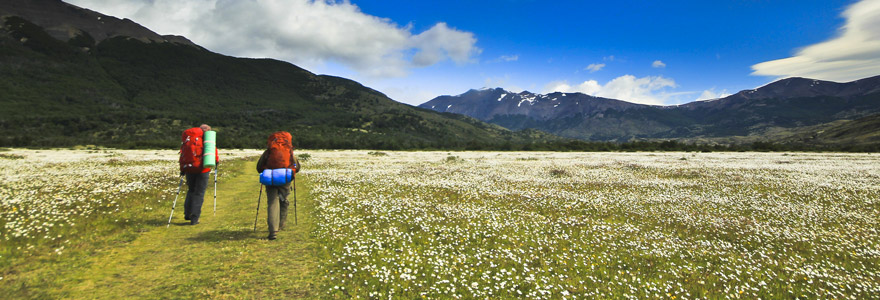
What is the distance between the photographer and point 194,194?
12.0 metres

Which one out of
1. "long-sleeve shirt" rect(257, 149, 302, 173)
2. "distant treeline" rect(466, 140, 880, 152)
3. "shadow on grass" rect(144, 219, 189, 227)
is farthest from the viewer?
"distant treeline" rect(466, 140, 880, 152)

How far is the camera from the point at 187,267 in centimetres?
794

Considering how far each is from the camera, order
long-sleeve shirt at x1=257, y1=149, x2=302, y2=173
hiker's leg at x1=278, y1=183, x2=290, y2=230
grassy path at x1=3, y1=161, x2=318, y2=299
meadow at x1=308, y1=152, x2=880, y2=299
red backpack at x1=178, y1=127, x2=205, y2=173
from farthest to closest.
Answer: red backpack at x1=178, y1=127, x2=205, y2=173
hiker's leg at x1=278, y1=183, x2=290, y2=230
long-sleeve shirt at x1=257, y1=149, x2=302, y2=173
meadow at x1=308, y1=152, x2=880, y2=299
grassy path at x1=3, y1=161, x2=318, y2=299

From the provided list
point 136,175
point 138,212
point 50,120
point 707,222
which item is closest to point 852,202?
point 707,222

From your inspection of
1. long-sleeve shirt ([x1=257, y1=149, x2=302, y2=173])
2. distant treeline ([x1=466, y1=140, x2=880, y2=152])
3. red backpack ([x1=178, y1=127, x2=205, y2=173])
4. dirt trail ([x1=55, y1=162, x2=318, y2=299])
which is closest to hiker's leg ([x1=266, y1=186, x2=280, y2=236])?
dirt trail ([x1=55, y1=162, x2=318, y2=299])

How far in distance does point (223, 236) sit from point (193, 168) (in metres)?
2.78

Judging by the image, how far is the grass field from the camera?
7441 millimetres

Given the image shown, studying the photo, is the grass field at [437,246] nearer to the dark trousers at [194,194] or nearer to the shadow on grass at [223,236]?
the shadow on grass at [223,236]

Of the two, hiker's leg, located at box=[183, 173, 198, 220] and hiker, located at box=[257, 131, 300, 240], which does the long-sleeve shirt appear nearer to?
hiker, located at box=[257, 131, 300, 240]

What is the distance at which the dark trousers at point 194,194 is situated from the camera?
11812 millimetres

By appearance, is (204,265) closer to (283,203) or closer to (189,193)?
(283,203)

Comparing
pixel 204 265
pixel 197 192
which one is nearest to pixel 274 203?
pixel 204 265

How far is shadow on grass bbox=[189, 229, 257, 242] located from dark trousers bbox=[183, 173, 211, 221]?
5.04 ft

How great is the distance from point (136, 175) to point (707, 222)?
32765mm
